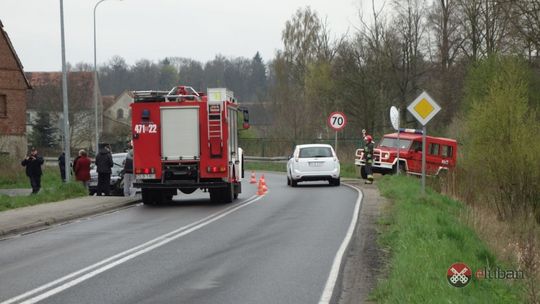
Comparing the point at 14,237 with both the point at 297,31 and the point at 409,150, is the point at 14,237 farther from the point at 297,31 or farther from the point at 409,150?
the point at 297,31

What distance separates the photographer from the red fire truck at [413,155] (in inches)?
1522

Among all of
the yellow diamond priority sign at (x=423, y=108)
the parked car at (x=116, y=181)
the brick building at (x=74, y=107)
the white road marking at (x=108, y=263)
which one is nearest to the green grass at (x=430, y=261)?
the white road marking at (x=108, y=263)

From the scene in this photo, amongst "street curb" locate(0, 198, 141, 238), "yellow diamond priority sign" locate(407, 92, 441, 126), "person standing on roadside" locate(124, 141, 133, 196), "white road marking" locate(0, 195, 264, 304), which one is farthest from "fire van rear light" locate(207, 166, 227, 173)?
"yellow diamond priority sign" locate(407, 92, 441, 126)

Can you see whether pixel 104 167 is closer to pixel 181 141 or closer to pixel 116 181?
pixel 116 181

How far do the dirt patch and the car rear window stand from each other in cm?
1233

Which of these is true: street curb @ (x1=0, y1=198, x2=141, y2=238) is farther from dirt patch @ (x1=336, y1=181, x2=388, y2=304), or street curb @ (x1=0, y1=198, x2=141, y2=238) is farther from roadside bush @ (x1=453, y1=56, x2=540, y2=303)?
roadside bush @ (x1=453, y1=56, x2=540, y2=303)

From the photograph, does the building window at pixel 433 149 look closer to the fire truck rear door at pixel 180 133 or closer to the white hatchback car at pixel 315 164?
the white hatchback car at pixel 315 164

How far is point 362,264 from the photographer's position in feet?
38.0

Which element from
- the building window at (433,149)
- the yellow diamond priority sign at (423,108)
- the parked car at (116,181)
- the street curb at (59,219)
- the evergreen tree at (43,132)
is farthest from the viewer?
the evergreen tree at (43,132)

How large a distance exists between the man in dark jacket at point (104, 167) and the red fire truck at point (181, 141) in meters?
3.22

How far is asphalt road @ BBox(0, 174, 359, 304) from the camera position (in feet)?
30.7

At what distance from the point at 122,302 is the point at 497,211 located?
16935 millimetres

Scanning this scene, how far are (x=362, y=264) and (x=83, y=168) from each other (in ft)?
56.5

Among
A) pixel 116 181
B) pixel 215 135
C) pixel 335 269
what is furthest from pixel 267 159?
pixel 335 269
